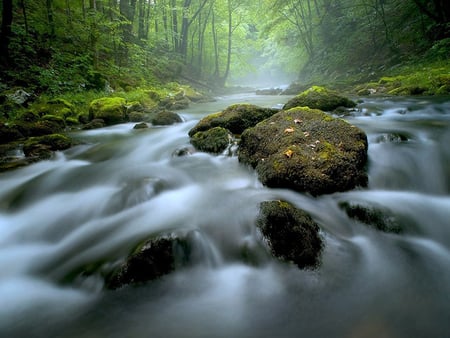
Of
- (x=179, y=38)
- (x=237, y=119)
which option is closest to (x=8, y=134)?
(x=237, y=119)

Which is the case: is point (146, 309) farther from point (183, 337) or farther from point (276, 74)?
point (276, 74)

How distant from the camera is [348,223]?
2.86 meters

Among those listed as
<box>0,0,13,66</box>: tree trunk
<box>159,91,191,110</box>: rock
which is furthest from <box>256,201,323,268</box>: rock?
<box>159,91,191,110</box>: rock

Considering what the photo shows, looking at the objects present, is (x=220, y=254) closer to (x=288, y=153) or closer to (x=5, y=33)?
(x=288, y=153)

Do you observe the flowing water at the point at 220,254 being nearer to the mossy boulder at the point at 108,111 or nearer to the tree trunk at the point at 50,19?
the mossy boulder at the point at 108,111

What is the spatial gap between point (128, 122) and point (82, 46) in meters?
5.68

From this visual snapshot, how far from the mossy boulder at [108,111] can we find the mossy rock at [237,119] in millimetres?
3801

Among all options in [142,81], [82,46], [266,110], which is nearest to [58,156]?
[266,110]

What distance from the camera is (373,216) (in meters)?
2.84

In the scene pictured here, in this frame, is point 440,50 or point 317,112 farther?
point 440,50

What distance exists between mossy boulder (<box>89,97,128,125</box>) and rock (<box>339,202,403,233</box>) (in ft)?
25.1

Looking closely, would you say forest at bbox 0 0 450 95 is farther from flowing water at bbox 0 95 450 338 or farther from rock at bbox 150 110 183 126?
flowing water at bbox 0 95 450 338

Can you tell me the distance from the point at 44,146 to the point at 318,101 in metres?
6.68

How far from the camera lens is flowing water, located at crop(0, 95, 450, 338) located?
1.93 meters
